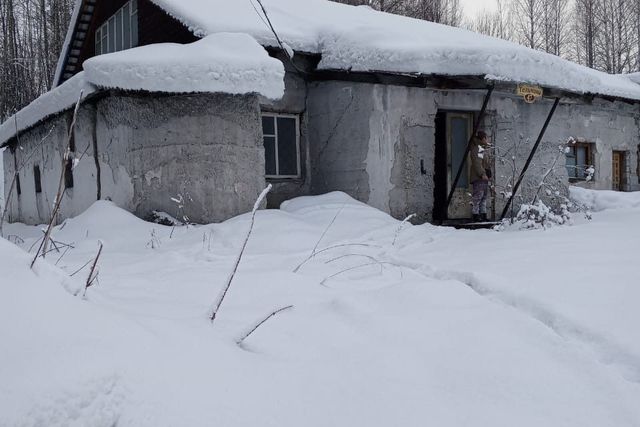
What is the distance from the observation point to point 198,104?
6.82m

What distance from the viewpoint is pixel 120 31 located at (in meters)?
11.3

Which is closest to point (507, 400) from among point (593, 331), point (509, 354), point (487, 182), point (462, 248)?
point (509, 354)

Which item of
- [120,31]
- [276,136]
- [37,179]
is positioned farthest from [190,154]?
[120,31]

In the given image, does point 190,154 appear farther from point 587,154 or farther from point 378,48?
point 587,154

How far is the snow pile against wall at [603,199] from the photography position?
9.30 meters

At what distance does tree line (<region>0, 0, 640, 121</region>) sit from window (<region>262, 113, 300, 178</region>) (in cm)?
1502

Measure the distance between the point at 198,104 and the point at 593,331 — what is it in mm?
5555

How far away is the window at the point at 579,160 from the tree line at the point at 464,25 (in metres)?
13.5

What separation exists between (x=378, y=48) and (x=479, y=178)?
2508mm

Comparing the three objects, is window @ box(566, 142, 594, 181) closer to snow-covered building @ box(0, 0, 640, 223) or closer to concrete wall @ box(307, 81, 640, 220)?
snow-covered building @ box(0, 0, 640, 223)

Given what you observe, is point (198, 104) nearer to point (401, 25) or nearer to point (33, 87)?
point (401, 25)

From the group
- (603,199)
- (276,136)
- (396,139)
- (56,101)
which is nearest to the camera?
(56,101)

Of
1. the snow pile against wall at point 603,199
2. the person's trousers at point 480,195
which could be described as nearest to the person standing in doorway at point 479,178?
the person's trousers at point 480,195

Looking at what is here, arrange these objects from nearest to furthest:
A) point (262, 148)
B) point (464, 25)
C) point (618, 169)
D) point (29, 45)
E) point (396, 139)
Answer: point (262, 148) → point (396, 139) → point (618, 169) → point (29, 45) → point (464, 25)
